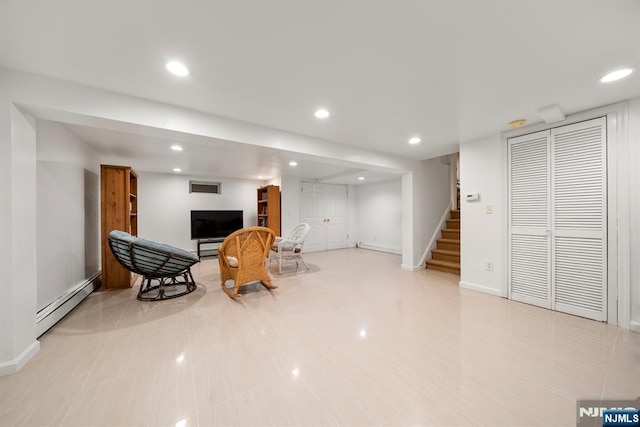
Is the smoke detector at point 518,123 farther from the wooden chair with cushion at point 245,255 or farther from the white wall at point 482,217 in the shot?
the wooden chair with cushion at point 245,255

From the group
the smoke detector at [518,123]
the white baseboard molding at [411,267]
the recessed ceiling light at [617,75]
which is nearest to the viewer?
the recessed ceiling light at [617,75]

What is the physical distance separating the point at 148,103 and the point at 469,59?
2.79 meters

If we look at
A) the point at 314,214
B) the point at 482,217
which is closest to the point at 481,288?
the point at 482,217

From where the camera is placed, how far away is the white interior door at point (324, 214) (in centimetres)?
716

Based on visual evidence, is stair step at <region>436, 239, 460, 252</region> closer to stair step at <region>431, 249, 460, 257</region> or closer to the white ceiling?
stair step at <region>431, 249, 460, 257</region>

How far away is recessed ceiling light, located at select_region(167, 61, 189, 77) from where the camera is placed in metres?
1.69

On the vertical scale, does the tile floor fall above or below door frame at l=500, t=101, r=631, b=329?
below

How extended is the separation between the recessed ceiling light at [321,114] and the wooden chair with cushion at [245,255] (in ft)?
5.69

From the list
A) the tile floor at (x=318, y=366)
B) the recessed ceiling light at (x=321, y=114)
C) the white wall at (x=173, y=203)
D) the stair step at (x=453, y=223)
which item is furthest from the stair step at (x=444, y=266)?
the white wall at (x=173, y=203)

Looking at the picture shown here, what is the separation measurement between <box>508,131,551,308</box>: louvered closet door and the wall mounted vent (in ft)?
22.2

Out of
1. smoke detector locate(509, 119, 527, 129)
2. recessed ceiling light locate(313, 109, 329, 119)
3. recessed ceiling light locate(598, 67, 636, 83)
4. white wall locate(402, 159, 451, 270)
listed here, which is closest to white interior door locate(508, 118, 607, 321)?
smoke detector locate(509, 119, 527, 129)

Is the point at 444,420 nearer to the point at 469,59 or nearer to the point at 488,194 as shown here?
the point at 469,59

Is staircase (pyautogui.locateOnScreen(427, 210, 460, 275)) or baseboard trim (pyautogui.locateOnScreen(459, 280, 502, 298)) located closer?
baseboard trim (pyautogui.locateOnScreen(459, 280, 502, 298))
